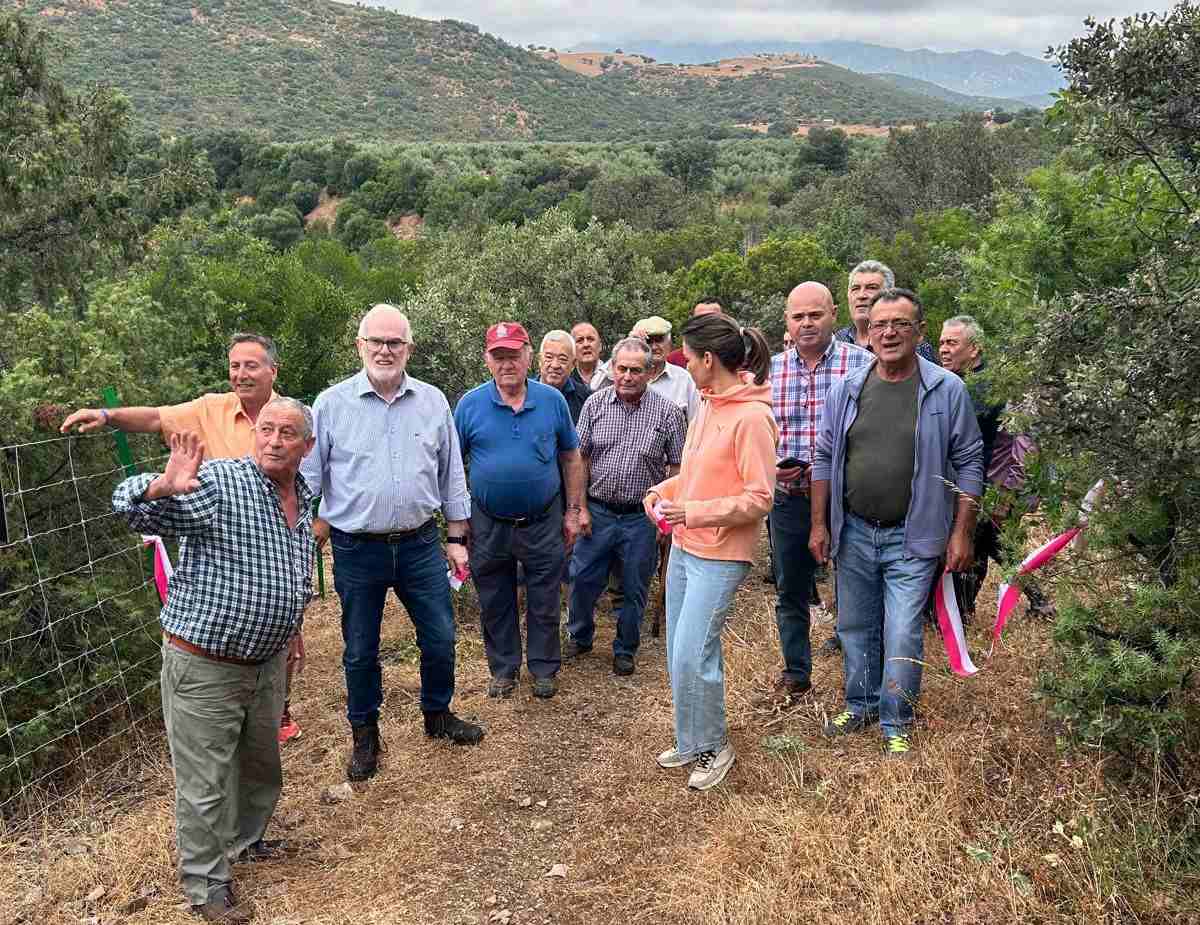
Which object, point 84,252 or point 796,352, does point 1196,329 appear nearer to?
point 796,352

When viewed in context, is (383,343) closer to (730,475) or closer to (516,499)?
(516,499)

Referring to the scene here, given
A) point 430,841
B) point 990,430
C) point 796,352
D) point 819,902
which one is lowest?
point 430,841

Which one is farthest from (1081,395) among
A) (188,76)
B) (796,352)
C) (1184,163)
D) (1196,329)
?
(188,76)

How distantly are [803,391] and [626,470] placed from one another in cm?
118

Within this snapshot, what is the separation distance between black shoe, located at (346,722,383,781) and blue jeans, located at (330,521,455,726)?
45 mm

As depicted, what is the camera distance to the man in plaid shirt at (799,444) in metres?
5.04

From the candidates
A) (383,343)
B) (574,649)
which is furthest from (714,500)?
(574,649)

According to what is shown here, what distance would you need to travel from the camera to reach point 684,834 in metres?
4.04

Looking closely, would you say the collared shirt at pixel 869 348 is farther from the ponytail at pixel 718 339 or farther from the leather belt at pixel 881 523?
the ponytail at pixel 718 339

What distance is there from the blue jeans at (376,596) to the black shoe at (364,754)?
4 centimetres

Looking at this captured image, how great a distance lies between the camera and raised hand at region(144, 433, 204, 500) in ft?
10.1

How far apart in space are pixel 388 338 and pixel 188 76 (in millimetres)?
64835

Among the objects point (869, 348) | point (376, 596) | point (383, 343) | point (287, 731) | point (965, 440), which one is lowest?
point (287, 731)

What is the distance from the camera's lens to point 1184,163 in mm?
3277
